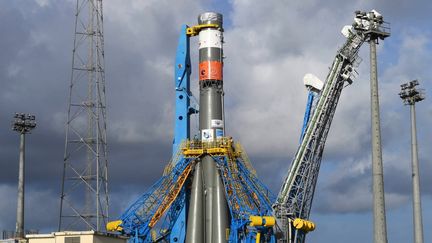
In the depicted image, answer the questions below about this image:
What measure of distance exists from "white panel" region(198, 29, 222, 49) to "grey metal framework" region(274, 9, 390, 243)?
12.9 meters

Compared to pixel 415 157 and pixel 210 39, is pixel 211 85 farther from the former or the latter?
pixel 415 157

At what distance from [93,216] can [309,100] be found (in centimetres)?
2740

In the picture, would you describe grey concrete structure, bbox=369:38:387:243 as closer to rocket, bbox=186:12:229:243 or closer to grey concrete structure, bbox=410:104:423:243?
grey concrete structure, bbox=410:104:423:243

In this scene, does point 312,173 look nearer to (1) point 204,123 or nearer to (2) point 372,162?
(1) point 204,123

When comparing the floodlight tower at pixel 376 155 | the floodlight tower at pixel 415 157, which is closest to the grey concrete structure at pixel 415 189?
the floodlight tower at pixel 415 157

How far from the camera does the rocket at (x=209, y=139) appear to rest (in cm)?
8950

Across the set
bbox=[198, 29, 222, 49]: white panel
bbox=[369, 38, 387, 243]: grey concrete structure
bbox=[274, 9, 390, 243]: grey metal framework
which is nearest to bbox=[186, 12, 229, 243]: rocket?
bbox=[198, 29, 222, 49]: white panel

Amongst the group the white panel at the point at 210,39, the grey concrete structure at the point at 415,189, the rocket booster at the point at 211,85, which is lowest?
the grey concrete structure at the point at 415,189

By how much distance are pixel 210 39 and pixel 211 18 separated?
265 cm

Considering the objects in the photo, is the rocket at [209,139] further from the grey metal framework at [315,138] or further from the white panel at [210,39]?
the grey metal framework at [315,138]

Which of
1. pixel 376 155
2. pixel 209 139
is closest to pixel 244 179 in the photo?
pixel 209 139

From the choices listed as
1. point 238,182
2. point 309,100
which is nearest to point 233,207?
point 238,182

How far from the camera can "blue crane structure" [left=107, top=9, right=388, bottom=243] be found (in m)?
89.0

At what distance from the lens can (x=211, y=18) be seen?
310 feet
